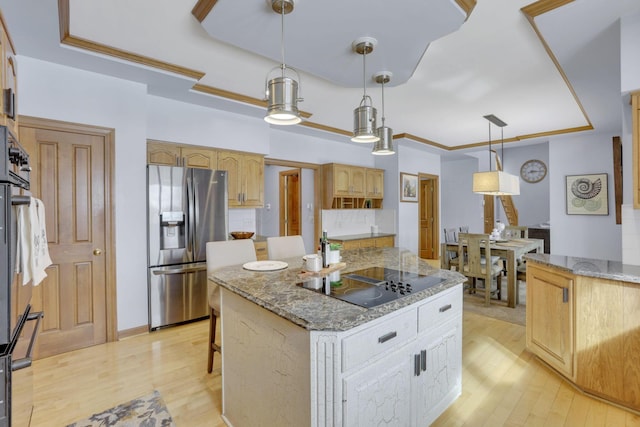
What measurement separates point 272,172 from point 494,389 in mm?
5885

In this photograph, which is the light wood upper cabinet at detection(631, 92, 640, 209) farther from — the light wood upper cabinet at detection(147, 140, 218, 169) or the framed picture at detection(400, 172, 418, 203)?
the framed picture at detection(400, 172, 418, 203)

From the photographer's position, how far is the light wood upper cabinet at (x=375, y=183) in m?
5.99

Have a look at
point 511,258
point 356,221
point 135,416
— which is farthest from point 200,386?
point 356,221

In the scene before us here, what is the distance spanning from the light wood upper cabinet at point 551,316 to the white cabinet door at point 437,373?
2.93ft

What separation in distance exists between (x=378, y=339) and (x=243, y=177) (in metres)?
3.23

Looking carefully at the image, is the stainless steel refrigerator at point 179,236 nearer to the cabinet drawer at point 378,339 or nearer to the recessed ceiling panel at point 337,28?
the recessed ceiling panel at point 337,28

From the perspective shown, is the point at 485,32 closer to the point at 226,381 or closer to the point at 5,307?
the point at 226,381

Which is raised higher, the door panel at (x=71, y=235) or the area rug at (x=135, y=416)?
the door panel at (x=71, y=235)

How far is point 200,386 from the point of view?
227 cm

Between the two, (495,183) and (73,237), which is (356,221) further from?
(73,237)

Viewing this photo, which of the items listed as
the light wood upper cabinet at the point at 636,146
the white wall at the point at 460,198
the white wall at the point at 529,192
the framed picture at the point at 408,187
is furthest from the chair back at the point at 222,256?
the white wall at the point at 529,192

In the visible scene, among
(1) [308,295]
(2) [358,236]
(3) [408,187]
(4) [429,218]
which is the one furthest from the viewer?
(4) [429,218]

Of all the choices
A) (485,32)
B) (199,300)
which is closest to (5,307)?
(199,300)

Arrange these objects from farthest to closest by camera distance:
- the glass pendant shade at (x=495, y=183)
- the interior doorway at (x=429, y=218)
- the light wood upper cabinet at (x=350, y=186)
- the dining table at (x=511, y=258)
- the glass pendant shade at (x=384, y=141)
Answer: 1. the interior doorway at (x=429, y=218)
2. the light wood upper cabinet at (x=350, y=186)
3. the glass pendant shade at (x=495, y=183)
4. the dining table at (x=511, y=258)
5. the glass pendant shade at (x=384, y=141)
